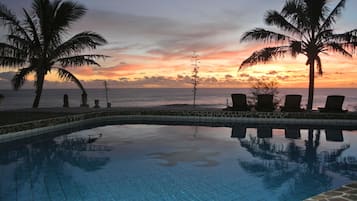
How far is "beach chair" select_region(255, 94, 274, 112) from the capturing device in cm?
1280

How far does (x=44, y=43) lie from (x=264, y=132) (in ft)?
32.4

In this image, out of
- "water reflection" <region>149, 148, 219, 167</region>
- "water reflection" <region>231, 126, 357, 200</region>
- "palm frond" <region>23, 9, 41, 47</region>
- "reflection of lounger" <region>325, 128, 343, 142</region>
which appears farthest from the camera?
"palm frond" <region>23, 9, 41, 47</region>

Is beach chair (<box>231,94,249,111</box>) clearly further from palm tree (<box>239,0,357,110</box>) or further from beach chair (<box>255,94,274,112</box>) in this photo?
palm tree (<box>239,0,357,110</box>)

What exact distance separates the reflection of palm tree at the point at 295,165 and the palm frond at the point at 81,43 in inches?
320

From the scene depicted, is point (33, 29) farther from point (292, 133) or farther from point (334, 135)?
point (334, 135)

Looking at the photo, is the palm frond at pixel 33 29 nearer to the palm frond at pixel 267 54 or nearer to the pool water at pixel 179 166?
the pool water at pixel 179 166

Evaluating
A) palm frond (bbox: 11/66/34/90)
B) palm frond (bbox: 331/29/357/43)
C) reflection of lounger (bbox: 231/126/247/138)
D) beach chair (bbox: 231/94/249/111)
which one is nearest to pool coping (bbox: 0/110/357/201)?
beach chair (bbox: 231/94/249/111)

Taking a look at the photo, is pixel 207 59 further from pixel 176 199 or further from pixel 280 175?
pixel 176 199

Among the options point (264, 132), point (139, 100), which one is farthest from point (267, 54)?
point (139, 100)

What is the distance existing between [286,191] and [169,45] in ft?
49.8

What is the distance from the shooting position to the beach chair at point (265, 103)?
1280 centimetres

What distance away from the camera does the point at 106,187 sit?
17.1ft

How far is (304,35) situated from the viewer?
13453 mm

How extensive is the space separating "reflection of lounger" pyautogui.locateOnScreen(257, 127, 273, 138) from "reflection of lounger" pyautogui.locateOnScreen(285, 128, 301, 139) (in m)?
0.52
